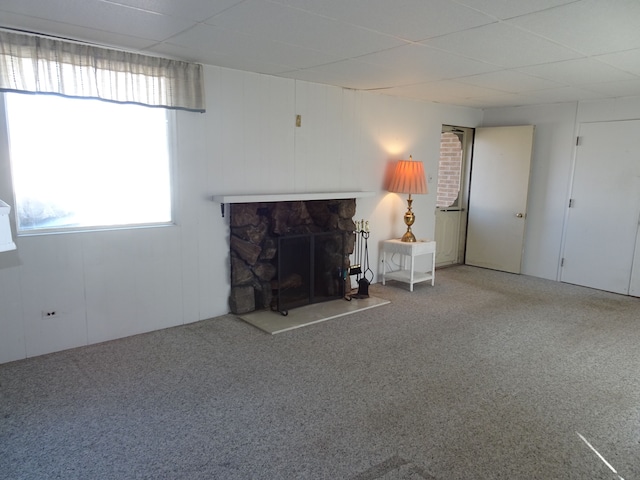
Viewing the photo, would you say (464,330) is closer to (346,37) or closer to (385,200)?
(385,200)

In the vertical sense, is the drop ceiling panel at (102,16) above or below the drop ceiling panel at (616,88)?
below

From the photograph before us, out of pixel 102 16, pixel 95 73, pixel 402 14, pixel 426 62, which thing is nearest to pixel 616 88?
pixel 426 62

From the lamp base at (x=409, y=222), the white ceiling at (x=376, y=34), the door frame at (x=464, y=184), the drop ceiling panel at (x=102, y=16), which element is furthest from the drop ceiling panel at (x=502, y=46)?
the door frame at (x=464, y=184)

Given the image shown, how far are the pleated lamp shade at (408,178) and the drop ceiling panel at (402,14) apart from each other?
2.44m

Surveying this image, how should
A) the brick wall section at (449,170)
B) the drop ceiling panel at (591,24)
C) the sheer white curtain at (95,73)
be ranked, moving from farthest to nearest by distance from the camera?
the brick wall section at (449,170)
the sheer white curtain at (95,73)
the drop ceiling panel at (591,24)

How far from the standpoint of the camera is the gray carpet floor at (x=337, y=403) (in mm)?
2066

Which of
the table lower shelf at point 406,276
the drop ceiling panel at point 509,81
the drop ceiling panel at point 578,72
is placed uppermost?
the drop ceiling panel at point 509,81

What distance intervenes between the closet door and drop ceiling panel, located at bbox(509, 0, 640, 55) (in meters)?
2.51

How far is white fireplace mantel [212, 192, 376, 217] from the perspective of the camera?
12.3ft

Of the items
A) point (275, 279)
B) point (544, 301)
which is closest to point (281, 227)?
point (275, 279)

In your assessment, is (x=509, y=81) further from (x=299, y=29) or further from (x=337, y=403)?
(x=337, y=403)

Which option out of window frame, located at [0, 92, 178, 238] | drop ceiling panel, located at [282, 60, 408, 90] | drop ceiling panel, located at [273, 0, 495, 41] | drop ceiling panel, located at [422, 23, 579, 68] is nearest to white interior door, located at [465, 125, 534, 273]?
drop ceiling panel, located at [282, 60, 408, 90]

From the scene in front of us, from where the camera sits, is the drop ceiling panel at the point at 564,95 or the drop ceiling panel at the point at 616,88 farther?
the drop ceiling panel at the point at 564,95

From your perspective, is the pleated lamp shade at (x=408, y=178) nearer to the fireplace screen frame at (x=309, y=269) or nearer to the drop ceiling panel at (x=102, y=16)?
the fireplace screen frame at (x=309, y=269)
